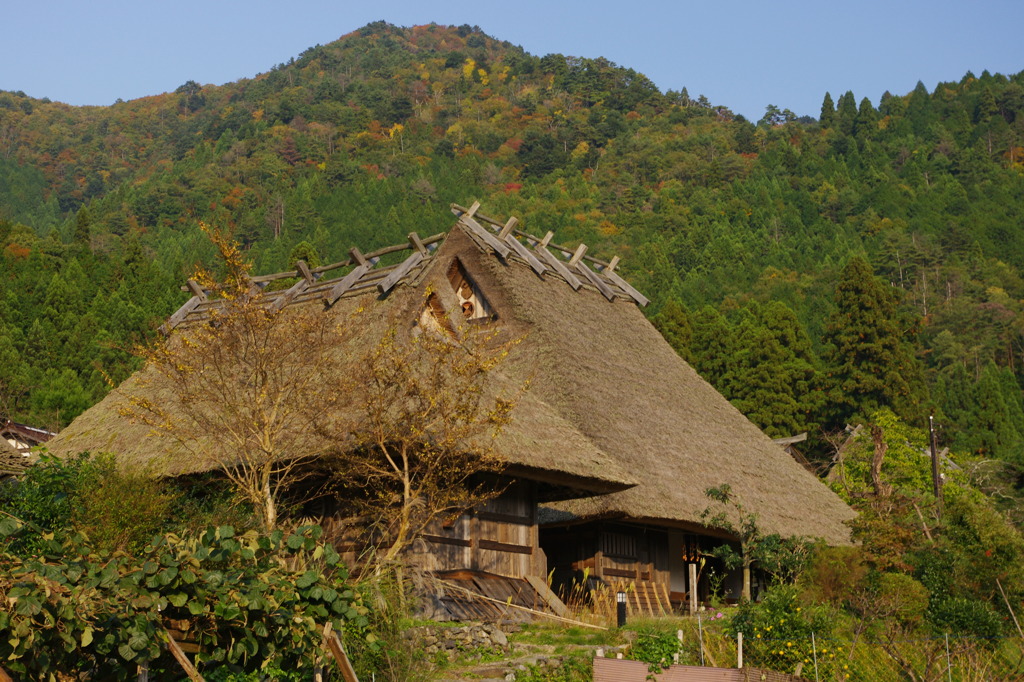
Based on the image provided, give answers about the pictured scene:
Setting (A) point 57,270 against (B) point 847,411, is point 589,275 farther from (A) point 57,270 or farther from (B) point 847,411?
(A) point 57,270

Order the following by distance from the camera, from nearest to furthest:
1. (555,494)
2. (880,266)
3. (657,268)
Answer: (555,494) < (657,268) < (880,266)

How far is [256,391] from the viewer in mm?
15023

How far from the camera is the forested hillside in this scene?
163 feet

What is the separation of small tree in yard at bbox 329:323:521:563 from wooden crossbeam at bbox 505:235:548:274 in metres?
9.77

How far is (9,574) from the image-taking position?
8.22 metres

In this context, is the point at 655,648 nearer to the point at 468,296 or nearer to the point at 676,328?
the point at 468,296

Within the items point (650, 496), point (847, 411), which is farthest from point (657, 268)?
point (650, 496)

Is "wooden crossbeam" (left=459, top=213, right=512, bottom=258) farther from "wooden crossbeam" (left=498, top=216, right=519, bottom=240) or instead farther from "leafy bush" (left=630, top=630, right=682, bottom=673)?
"leafy bush" (left=630, top=630, right=682, bottom=673)

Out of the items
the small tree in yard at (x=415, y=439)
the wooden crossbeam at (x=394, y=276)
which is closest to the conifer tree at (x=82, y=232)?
the wooden crossbeam at (x=394, y=276)

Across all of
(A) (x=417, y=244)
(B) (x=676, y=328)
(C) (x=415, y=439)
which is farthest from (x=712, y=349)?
(C) (x=415, y=439)

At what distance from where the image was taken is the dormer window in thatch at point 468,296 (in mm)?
24797

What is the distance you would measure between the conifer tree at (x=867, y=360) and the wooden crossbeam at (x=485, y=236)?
88.1 ft

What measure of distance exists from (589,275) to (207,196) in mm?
71995

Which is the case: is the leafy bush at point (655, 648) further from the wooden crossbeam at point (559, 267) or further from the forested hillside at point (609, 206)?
the forested hillside at point (609, 206)
